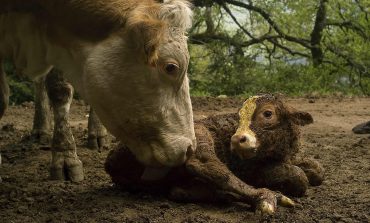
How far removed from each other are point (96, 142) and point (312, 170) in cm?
304

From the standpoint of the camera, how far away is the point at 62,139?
18.6 feet

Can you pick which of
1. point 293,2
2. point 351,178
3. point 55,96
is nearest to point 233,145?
point 351,178

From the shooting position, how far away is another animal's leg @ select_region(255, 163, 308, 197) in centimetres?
430

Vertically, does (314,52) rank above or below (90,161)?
above

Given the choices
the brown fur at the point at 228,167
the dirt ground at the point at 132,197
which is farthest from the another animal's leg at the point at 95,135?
the brown fur at the point at 228,167

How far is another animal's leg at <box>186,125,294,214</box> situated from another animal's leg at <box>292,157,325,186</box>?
652 mm

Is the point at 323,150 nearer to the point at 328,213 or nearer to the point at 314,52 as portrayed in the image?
the point at 328,213

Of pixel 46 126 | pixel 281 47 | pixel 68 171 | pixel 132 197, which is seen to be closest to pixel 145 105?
pixel 132 197

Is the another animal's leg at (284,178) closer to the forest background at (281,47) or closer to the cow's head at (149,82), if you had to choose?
the cow's head at (149,82)

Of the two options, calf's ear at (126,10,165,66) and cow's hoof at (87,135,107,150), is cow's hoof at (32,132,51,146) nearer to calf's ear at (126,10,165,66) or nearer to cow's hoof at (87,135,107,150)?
cow's hoof at (87,135,107,150)

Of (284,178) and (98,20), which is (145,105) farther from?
(284,178)

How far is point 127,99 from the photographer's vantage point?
161 inches

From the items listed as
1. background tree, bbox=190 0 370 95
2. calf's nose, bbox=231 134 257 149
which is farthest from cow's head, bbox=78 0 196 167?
background tree, bbox=190 0 370 95

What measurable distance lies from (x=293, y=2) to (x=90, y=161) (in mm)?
13647
